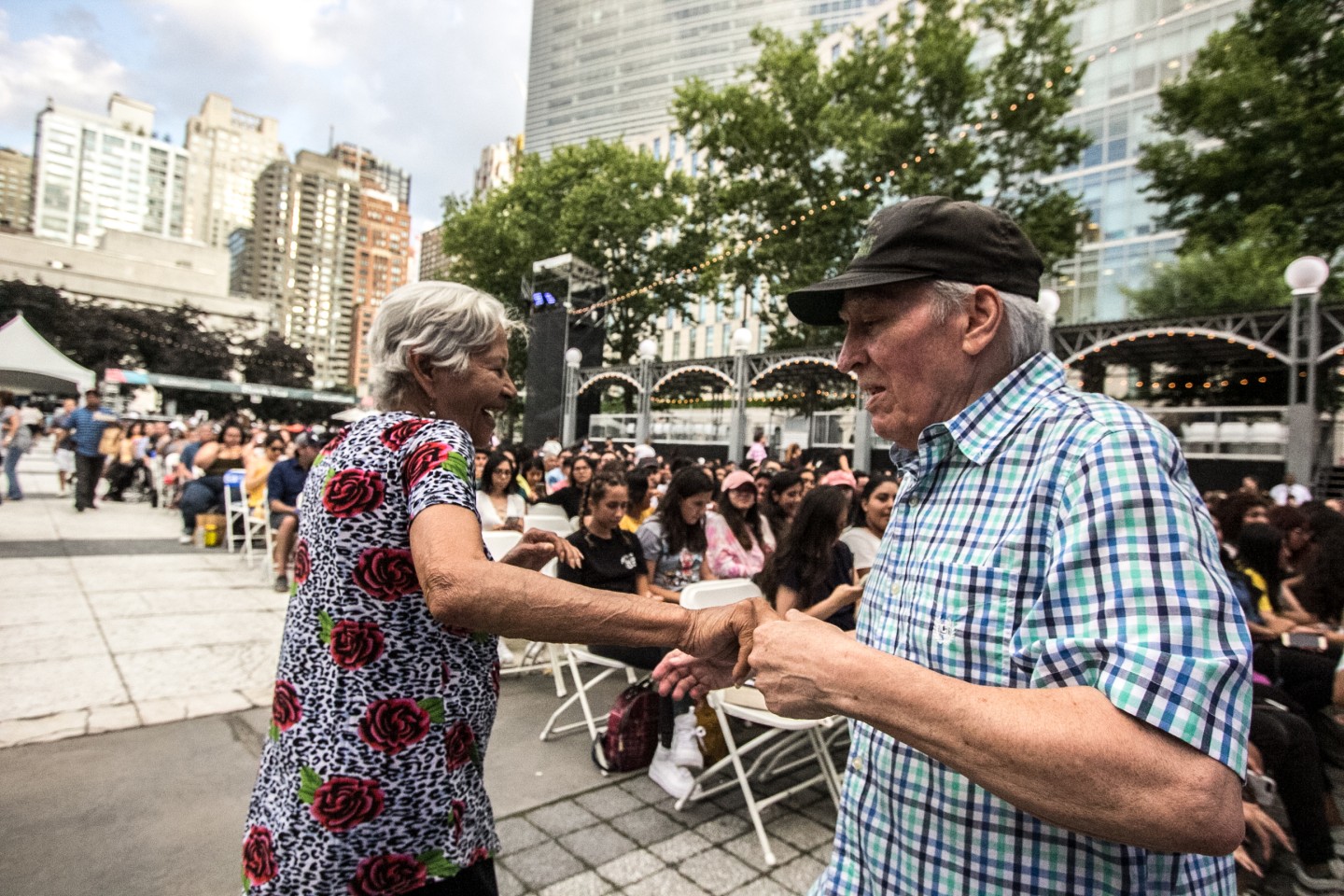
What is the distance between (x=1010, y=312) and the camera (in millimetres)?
1107

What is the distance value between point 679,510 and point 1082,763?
448 cm

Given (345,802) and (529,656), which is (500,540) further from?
(345,802)

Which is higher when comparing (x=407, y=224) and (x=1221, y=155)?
(x=407, y=224)

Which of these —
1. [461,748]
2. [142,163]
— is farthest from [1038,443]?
[142,163]

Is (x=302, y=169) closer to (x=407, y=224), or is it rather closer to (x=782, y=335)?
(x=407, y=224)

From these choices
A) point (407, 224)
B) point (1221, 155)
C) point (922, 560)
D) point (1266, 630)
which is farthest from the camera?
point (407, 224)

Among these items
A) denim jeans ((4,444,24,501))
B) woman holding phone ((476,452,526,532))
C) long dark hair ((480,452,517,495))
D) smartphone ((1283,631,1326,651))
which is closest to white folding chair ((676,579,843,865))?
smartphone ((1283,631,1326,651))

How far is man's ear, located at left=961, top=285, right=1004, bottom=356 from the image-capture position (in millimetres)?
1082

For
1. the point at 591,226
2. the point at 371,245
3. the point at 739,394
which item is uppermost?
the point at 371,245

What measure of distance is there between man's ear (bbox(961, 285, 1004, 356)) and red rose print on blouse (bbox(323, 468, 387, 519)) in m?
1.04

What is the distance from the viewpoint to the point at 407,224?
177000 millimetres

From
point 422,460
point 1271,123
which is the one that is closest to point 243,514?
point 422,460

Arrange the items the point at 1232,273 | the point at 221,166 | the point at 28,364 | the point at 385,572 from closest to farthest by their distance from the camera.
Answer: the point at 385,572
the point at 28,364
the point at 1232,273
the point at 221,166

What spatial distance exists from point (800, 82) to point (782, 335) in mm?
8127
